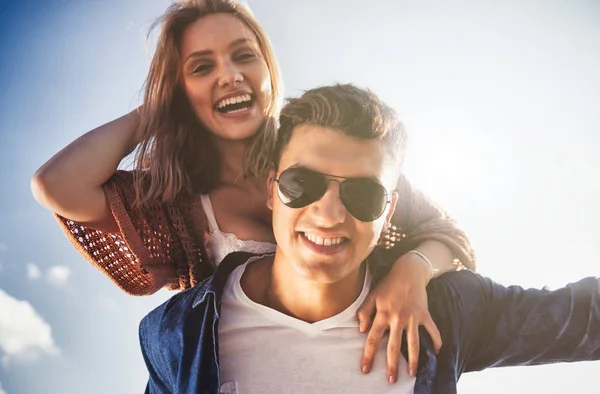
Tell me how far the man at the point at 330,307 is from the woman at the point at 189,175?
1.11 feet

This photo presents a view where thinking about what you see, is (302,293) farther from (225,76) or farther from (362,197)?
(225,76)

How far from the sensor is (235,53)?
9.18 feet

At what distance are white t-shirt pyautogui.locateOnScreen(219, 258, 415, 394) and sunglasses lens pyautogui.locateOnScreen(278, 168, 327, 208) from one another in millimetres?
438

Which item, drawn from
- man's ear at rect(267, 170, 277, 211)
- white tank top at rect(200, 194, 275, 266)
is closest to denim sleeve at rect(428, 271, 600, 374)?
man's ear at rect(267, 170, 277, 211)

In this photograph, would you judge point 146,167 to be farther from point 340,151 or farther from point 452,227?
point 452,227

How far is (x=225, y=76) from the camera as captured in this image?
2.70 meters

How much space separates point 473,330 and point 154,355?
1222mm

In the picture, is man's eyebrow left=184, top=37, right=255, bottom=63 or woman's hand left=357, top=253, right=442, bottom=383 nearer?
woman's hand left=357, top=253, right=442, bottom=383

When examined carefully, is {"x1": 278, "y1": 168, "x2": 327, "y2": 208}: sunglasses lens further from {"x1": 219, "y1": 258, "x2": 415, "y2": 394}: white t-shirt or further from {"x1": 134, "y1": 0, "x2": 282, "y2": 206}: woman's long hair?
{"x1": 134, "y1": 0, "x2": 282, "y2": 206}: woman's long hair

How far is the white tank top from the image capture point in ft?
8.78

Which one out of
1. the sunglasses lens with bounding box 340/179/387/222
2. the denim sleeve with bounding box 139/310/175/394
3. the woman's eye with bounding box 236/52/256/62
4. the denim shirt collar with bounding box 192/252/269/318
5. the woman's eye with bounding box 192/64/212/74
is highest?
the woman's eye with bounding box 236/52/256/62

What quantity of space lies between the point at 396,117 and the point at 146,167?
1.27 m

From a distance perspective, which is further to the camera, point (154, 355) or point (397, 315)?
point (154, 355)

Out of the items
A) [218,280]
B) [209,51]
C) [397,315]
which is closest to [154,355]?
[218,280]
